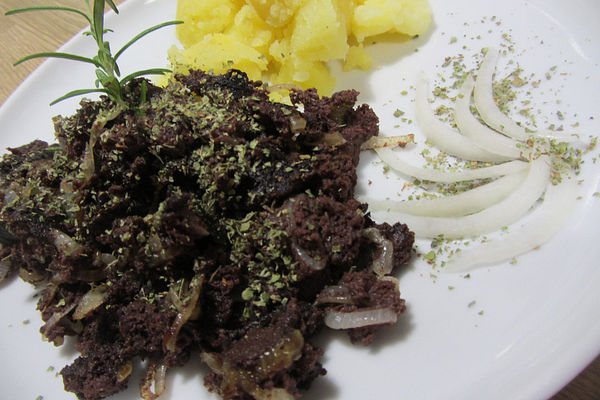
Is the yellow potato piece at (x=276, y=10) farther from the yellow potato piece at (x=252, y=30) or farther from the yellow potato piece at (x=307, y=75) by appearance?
the yellow potato piece at (x=307, y=75)

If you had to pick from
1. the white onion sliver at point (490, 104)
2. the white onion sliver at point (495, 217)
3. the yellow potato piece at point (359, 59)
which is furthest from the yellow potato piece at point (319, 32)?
the white onion sliver at point (495, 217)

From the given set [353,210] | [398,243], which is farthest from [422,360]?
[353,210]

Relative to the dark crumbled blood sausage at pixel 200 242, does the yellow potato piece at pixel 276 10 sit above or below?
above

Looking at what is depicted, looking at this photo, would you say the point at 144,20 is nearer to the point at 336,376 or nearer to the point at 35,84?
the point at 35,84

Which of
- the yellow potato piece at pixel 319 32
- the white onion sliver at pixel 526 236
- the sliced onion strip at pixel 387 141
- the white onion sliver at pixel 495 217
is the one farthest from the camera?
the yellow potato piece at pixel 319 32

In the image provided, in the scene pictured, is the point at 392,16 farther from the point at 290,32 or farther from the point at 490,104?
the point at 490,104

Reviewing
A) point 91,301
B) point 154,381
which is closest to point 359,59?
point 91,301
